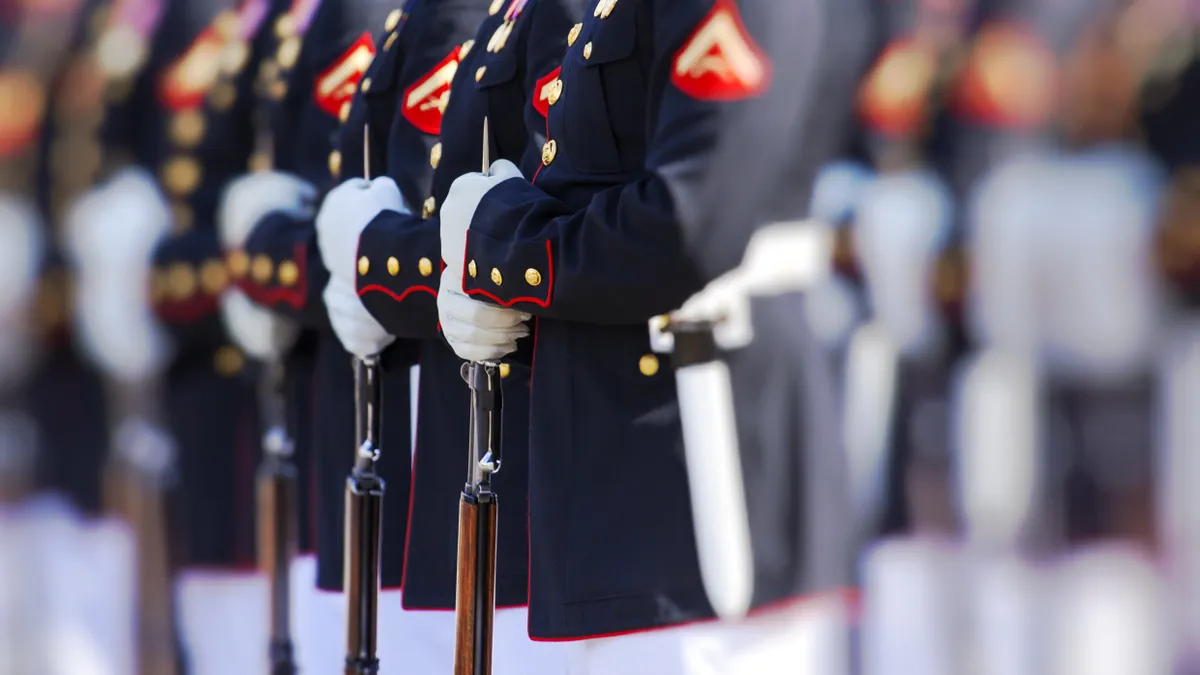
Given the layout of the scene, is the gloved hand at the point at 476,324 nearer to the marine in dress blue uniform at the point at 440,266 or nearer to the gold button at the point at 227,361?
the marine in dress blue uniform at the point at 440,266

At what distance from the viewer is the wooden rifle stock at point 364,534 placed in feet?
7.19

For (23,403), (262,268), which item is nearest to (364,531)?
(262,268)

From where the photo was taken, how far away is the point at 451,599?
80.0 inches

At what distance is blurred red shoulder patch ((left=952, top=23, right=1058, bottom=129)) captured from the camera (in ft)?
7.94

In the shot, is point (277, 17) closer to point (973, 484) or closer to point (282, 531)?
point (282, 531)

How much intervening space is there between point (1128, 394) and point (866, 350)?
905 mm

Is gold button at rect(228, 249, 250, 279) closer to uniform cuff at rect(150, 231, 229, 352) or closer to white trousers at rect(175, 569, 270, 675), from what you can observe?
uniform cuff at rect(150, 231, 229, 352)

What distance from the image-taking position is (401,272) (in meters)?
1.94

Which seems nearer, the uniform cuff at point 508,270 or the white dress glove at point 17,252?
the uniform cuff at point 508,270

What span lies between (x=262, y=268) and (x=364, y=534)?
557mm

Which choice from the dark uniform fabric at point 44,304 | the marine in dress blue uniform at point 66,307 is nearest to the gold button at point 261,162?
the marine in dress blue uniform at point 66,307

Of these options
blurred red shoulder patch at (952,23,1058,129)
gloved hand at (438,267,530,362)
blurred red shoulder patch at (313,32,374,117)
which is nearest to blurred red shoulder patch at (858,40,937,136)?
blurred red shoulder patch at (952,23,1058,129)

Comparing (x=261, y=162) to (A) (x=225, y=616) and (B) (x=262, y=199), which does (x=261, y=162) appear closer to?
(B) (x=262, y=199)

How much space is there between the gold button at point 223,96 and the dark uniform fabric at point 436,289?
100 centimetres
